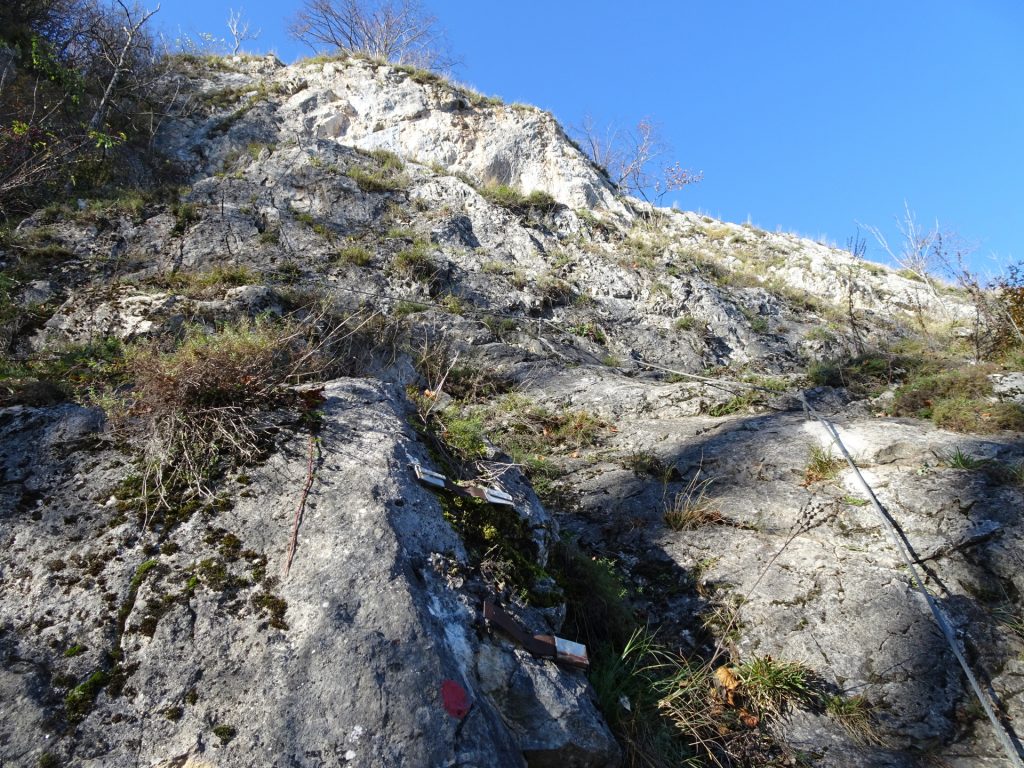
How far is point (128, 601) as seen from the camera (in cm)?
235

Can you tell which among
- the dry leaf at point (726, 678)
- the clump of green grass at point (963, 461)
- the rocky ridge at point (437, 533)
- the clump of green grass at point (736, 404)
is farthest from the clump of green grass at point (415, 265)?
the dry leaf at point (726, 678)

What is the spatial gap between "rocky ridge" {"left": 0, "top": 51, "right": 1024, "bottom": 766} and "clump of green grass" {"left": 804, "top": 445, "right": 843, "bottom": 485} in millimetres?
52

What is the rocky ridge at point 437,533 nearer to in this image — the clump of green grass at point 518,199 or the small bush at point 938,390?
the small bush at point 938,390

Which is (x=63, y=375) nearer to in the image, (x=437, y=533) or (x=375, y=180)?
(x=437, y=533)

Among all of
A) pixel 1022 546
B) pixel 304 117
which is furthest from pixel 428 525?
pixel 304 117

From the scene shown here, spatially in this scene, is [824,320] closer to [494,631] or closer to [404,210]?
[404,210]

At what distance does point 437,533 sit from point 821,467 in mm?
3565

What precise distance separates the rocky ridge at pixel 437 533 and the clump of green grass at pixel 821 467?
0.05m

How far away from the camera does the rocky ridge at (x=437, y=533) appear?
81.8 inches

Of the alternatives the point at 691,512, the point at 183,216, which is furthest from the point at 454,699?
the point at 183,216

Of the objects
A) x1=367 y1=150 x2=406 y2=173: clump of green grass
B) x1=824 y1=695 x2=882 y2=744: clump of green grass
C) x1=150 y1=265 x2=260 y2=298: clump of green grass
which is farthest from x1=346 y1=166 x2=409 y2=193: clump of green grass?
x1=824 y1=695 x2=882 y2=744: clump of green grass

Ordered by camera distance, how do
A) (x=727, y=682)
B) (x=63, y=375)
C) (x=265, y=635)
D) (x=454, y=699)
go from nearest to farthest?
(x=454, y=699) → (x=265, y=635) → (x=727, y=682) → (x=63, y=375)

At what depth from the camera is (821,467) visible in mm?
4883

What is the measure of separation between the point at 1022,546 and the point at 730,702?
7.52 feet
